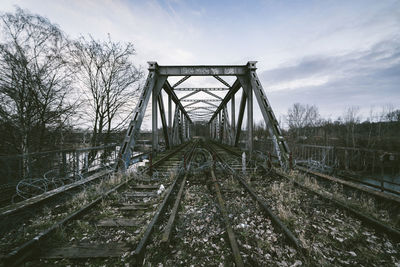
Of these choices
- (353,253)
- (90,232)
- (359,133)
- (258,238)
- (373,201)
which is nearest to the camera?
(353,253)

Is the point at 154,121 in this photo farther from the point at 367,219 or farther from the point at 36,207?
the point at 367,219

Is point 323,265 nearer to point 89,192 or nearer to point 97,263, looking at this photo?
point 97,263

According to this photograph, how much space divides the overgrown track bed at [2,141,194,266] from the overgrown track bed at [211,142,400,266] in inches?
110

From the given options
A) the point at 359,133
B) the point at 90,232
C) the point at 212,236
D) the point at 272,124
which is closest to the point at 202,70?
the point at 272,124

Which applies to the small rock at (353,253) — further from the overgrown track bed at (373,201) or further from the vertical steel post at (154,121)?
the vertical steel post at (154,121)

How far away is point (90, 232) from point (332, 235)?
4.34m

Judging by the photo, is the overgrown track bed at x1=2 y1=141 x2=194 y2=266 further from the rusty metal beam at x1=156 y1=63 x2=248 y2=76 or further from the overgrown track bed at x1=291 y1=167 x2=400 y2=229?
the rusty metal beam at x1=156 y1=63 x2=248 y2=76

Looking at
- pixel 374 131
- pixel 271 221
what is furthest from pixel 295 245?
pixel 374 131

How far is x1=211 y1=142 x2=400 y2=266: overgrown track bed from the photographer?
2.19m

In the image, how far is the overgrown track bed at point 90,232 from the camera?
87.3 inches

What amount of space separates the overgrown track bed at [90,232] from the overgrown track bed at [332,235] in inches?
110

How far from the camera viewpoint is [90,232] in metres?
2.80

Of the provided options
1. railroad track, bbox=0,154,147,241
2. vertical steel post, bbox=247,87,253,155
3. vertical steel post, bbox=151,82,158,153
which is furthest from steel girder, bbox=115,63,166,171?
vertical steel post, bbox=247,87,253,155

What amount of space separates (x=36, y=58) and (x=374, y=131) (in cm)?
3816
